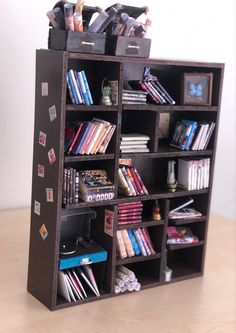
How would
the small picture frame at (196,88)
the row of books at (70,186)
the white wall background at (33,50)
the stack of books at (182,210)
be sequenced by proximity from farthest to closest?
the white wall background at (33,50) → the stack of books at (182,210) → the small picture frame at (196,88) → the row of books at (70,186)

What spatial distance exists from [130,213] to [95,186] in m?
0.28

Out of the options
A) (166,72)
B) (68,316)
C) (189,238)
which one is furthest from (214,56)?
(68,316)

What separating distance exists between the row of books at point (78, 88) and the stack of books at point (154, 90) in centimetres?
34

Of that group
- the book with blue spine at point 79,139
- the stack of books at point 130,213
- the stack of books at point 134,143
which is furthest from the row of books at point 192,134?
the book with blue spine at point 79,139

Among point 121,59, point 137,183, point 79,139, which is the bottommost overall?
point 137,183

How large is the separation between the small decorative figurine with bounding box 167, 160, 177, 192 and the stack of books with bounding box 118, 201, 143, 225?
0.78ft

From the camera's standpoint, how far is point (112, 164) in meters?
2.60

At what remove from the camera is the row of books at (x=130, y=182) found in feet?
8.83

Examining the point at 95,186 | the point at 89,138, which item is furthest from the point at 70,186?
the point at 89,138

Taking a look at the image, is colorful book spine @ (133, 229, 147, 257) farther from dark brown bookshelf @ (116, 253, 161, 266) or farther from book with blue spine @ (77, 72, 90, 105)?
book with blue spine @ (77, 72, 90, 105)

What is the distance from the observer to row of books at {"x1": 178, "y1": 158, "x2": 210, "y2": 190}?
2.93m

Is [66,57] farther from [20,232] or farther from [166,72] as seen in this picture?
[20,232]

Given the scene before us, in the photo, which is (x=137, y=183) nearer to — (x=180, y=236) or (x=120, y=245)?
(x=120, y=245)

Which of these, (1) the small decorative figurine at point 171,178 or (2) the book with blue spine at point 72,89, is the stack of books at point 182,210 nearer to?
(1) the small decorative figurine at point 171,178
